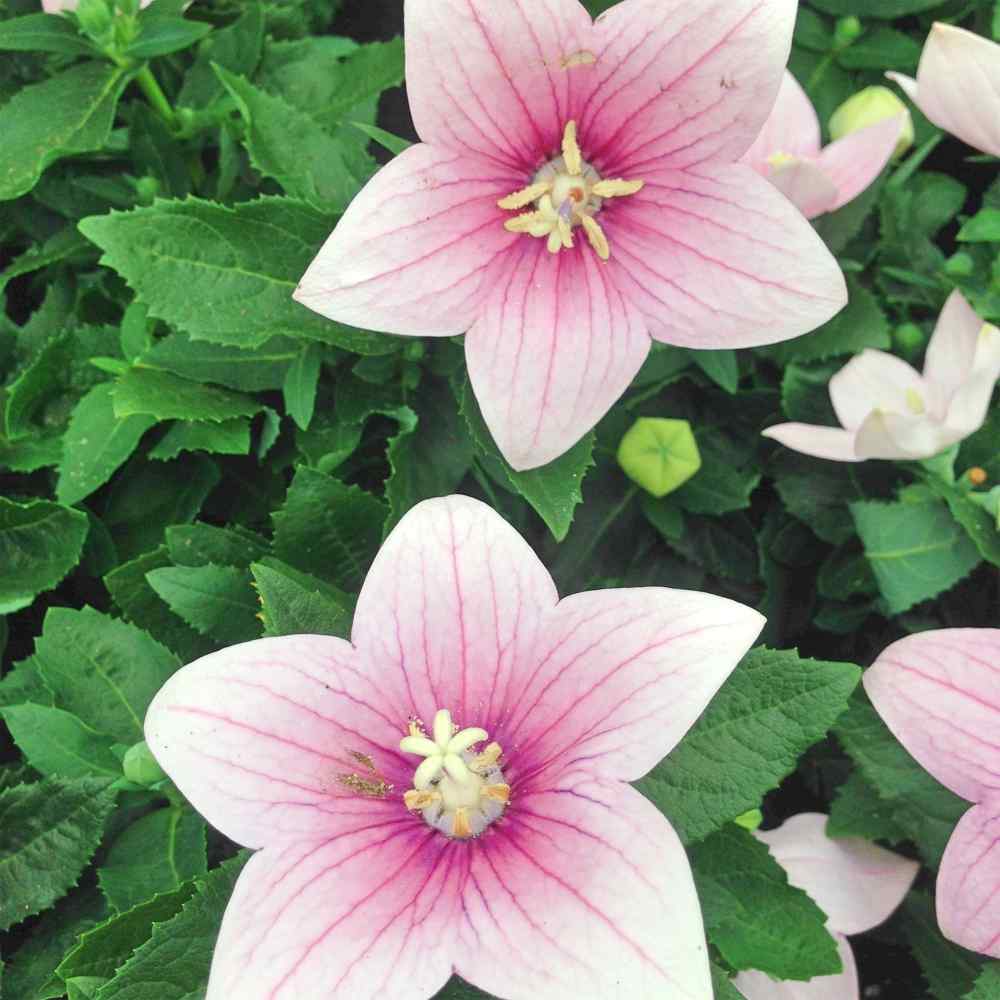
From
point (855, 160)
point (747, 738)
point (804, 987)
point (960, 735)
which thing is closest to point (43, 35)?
point (855, 160)

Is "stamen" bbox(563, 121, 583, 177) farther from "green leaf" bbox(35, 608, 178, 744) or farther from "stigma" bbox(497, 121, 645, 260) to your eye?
"green leaf" bbox(35, 608, 178, 744)

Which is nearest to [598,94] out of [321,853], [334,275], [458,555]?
[334,275]

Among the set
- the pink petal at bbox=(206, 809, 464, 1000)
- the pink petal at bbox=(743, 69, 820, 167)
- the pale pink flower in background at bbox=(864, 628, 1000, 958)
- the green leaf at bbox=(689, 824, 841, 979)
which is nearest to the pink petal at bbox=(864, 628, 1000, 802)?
the pale pink flower in background at bbox=(864, 628, 1000, 958)

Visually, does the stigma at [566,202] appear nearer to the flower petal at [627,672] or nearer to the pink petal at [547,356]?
the pink petal at [547,356]

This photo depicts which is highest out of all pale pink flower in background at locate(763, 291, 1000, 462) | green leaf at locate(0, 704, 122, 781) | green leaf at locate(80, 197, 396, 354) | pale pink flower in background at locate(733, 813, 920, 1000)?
green leaf at locate(80, 197, 396, 354)

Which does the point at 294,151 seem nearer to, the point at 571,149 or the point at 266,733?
the point at 571,149

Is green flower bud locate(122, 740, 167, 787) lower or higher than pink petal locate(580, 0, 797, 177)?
lower

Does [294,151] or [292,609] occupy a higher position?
[294,151]

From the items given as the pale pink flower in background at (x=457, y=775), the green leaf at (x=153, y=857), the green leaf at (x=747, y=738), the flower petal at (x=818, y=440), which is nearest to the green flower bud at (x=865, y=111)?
the flower petal at (x=818, y=440)
